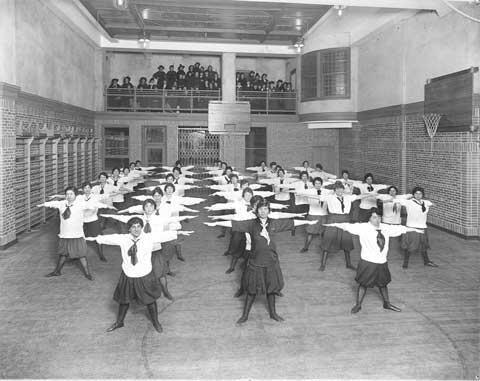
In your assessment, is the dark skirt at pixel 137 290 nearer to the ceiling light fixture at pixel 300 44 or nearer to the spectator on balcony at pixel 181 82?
the ceiling light fixture at pixel 300 44

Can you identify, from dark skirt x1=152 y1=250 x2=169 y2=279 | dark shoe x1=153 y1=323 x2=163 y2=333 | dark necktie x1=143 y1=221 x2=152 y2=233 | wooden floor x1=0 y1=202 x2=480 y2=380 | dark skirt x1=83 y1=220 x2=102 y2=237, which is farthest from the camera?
dark skirt x1=83 y1=220 x2=102 y2=237

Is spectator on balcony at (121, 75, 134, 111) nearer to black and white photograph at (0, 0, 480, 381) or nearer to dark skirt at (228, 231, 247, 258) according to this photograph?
black and white photograph at (0, 0, 480, 381)

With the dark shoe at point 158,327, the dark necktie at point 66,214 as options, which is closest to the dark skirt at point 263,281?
the dark shoe at point 158,327

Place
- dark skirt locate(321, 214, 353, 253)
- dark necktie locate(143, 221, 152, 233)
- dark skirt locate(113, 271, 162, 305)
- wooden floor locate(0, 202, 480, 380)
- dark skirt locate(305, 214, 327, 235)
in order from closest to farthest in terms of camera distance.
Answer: wooden floor locate(0, 202, 480, 380), dark skirt locate(113, 271, 162, 305), dark necktie locate(143, 221, 152, 233), dark skirt locate(321, 214, 353, 253), dark skirt locate(305, 214, 327, 235)

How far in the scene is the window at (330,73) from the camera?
19.1m

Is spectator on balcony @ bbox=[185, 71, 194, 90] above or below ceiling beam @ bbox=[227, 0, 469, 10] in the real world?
below

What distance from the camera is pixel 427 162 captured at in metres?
14.3

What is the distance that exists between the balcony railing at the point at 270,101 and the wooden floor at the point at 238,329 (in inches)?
Result: 567

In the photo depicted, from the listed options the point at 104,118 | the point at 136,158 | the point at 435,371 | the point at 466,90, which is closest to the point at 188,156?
the point at 136,158

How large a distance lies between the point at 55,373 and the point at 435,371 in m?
4.10

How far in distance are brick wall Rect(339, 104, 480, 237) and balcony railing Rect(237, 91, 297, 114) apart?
4347 mm

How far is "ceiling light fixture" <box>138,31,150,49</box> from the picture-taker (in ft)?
65.4

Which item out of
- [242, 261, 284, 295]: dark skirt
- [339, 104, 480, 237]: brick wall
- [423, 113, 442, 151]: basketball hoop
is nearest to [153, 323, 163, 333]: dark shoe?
[242, 261, 284, 295]: dark skirt

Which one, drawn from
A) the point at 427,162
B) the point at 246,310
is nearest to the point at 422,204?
the point at 246,310
